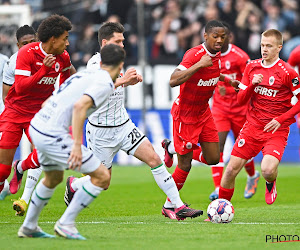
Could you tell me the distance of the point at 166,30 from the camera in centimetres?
1933

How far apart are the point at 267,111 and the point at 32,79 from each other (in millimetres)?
3150

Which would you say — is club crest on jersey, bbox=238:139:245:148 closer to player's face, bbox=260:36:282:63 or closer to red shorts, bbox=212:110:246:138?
player's face, bbox=260:36:282:63

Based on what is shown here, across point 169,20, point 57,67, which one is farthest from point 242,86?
point 169,20

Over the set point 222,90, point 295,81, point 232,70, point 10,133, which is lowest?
point 10,133

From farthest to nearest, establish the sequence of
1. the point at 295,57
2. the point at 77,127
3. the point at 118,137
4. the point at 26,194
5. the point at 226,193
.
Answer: the point at 295,57, the point at 26,194, the point at 226,193, the point at 118,137, the point at 77,127

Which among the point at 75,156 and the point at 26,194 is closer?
the point at 75,156

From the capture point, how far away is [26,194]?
955 centimetres

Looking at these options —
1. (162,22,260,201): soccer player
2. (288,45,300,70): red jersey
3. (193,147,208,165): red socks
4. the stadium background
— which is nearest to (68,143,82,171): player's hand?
(193,147,208,165): red socks

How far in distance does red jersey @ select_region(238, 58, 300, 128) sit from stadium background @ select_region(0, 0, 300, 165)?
27.4 feet

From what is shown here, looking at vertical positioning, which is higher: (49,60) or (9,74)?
(49,60)

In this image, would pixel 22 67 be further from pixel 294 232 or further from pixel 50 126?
pixel 294 232

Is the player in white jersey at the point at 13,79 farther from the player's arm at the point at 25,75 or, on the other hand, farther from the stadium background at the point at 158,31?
the stadium background at the point at 158,31

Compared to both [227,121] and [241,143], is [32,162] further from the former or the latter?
[227,121]

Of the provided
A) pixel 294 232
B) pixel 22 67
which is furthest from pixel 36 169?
pixel 294 232
